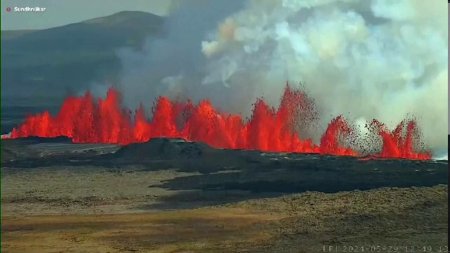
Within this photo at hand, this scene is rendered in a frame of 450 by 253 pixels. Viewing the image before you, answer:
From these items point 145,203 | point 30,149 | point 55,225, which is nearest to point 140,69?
point 30,149

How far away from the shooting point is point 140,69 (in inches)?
7589

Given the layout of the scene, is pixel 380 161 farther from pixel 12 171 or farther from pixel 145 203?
pixel 12 171

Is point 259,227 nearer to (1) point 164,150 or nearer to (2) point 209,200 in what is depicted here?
(2) point 209,200

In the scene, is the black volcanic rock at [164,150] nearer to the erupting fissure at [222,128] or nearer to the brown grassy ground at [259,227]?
the erupting fissure at [222,128]
